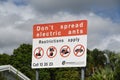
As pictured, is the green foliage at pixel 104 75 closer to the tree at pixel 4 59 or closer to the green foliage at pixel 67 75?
the green foliage at pixel 67 75

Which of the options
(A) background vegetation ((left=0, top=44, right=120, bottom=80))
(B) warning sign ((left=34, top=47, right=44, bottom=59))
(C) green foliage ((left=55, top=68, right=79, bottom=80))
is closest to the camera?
(B) warning sign ((left=34, top=47, right=44, bottom=59))

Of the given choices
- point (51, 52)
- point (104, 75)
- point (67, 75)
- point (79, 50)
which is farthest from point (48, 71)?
point (79, 50)

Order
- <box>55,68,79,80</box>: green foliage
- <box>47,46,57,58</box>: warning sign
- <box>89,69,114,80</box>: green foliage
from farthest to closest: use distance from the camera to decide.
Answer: <box>55,68,79,80</box>: green foliage → <box>89,69,114,80</box>: green foliage → <box>47,46,57,58</box>: warning sign

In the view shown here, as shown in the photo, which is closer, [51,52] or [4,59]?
[51,52]

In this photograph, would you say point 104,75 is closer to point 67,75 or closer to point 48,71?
point 67,75

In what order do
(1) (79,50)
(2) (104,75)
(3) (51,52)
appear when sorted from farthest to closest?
(2) (104,75) < (3) (51,52) < (1) (79,50)

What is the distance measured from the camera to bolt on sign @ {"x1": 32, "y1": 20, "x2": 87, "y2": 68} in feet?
49.1

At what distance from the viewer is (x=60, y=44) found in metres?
15.6

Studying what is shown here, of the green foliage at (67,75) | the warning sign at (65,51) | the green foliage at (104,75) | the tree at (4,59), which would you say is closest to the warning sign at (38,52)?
the warning sign at (65,51)

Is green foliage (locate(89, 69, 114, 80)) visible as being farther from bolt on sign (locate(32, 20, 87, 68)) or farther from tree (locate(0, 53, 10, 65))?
tree (locate(0, 53, 10, 65))

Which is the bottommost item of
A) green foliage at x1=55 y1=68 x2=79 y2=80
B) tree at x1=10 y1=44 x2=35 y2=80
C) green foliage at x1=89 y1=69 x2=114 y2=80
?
green foliage at x1=89 y1=69 x2=114 y2=80

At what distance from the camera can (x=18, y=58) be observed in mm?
57250

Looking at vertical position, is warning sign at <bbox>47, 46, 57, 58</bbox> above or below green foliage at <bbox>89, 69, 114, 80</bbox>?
above

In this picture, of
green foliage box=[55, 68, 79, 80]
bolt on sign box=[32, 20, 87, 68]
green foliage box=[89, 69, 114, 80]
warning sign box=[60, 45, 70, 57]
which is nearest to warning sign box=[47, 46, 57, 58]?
bolt on sign box=[32, 20, 87, 68]
